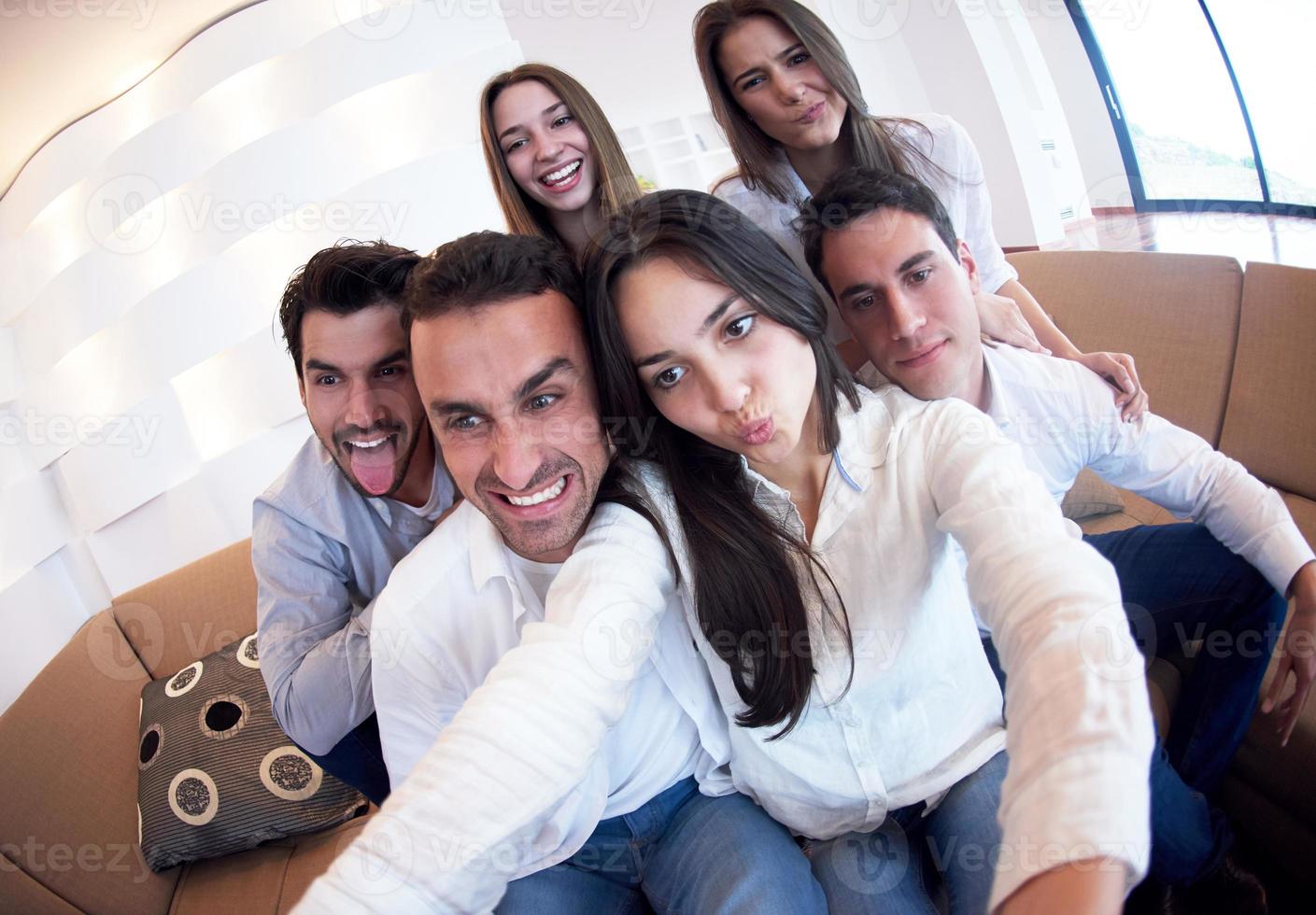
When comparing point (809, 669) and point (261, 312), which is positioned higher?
point (261, 312)

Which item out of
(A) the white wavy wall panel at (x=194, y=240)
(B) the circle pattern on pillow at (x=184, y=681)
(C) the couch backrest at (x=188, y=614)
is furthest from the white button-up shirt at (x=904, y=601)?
(A) the white wavy wall panel at (x=194, y=240)

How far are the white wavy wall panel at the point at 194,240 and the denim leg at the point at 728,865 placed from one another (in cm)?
305

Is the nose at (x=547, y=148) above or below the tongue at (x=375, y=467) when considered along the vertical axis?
above

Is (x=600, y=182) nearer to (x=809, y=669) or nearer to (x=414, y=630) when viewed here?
(x=414, y=630)

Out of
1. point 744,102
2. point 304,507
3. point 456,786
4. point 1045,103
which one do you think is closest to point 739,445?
point 456,786

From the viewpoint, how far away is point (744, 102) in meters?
1.84

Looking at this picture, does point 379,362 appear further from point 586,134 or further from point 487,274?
point 586,134

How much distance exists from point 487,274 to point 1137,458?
1.19 metres

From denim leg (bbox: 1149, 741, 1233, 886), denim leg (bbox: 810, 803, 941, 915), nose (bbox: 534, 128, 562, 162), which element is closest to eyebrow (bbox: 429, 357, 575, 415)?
denim leg (bbox: 810, 803, 941, 915)

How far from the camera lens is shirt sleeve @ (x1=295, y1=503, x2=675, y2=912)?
0.78m

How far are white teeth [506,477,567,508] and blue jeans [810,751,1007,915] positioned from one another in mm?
637

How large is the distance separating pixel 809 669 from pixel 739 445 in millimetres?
314

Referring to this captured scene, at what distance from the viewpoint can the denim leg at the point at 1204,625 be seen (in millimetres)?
1468

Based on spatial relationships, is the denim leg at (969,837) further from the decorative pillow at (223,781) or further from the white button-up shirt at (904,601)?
the decorative pillow at (223,781)
